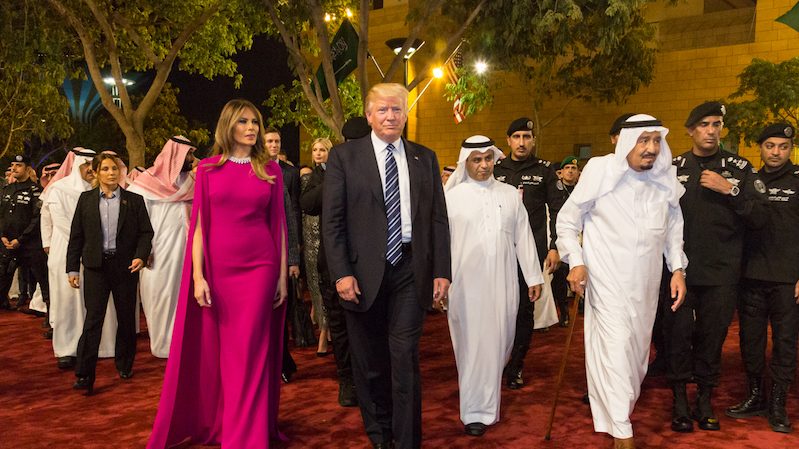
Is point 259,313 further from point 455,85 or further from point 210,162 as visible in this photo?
point 455,85

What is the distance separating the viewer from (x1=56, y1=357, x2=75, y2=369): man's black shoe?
6523mm

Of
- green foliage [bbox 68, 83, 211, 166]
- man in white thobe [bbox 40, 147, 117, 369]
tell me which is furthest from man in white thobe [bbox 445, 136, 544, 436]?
green foliage [bbox 68, 83, 211, 166]

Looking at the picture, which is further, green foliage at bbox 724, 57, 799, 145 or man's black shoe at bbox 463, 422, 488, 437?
green foliage at bbox 724, 57, 799, 145

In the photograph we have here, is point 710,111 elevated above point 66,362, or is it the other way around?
point 710,111

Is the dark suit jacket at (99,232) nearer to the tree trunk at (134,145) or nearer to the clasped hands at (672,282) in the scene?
the clasped hands at (672,282)

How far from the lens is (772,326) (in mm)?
5020

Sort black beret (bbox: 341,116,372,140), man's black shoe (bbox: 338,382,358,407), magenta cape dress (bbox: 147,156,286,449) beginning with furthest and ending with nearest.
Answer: man's black shoe (bbox: 338,382,358,407) < black beret (bbox: 341,116,372,140) < magenta cape dress (bbox: 147,156,286,449)

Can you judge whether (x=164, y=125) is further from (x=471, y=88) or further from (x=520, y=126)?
(x=520, y=126)

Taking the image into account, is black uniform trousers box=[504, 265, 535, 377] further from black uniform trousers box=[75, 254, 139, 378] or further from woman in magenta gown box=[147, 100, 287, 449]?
black uniform trousers box=[75, 254, 139, 378]

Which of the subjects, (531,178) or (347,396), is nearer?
(347,396)

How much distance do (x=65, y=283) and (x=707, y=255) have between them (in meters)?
5.51

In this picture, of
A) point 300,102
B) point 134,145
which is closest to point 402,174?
point 134,145

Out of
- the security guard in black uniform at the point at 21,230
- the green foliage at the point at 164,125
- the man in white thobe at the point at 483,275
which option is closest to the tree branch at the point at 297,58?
the security guard in black uniform at the point at 21,230

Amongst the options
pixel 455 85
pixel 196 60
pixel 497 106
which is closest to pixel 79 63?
pixel 196 60
